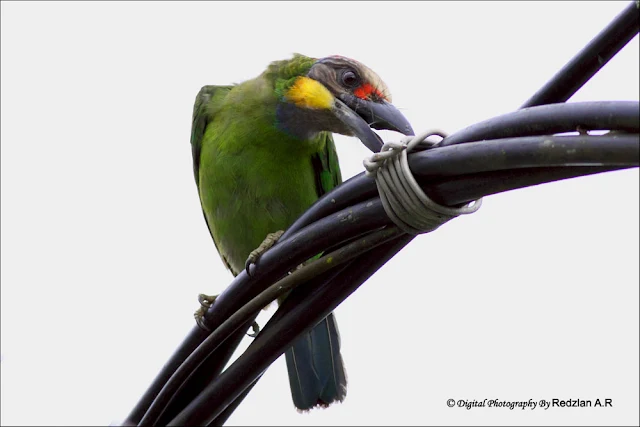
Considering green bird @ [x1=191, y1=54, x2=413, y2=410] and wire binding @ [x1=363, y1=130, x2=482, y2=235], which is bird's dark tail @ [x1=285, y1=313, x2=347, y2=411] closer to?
green bird @ [x1=191, y1=54, x2=413, y2=410]

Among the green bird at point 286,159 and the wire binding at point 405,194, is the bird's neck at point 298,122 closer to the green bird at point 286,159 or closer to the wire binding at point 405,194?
the green bird at point 286,159

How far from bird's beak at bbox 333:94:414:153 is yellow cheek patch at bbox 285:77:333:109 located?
0.20 feet

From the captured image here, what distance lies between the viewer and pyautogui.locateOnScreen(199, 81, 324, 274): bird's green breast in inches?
152

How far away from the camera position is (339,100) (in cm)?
358

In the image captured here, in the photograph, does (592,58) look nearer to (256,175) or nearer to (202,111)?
(256,175)

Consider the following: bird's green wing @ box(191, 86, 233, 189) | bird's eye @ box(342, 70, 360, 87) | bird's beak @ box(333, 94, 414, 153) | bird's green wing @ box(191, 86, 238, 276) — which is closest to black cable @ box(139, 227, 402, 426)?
bird's beak @ box(333, 94, 414, 153)

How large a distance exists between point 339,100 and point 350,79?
11 cm

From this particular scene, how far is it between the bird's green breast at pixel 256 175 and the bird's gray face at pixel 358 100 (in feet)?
1.03

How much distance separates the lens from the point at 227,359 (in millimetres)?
2312

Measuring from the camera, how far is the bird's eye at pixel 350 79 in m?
3.58

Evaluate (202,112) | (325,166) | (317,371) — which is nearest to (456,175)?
(317,371)

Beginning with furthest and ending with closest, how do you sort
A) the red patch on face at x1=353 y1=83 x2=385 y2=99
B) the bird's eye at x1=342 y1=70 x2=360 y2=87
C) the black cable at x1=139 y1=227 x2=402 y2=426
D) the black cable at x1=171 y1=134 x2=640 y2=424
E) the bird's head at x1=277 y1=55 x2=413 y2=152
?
the bird's eye at x1=342 y1=70 x2=360 y2=87 → the red patch on face at x1=353 y1=83 x2=385 y2=99 → the bird's head at x1=277 y1=55 x2=413 y2=152 → the black cable at x1=139 y1=227 x2=402 y2=426 → the black cable at x1=171 y1=134 x2=640 y2=424

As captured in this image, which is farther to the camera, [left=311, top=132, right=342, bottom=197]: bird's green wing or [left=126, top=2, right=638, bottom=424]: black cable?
[left=311, top=132, right=342, bottom=197]: bird's green wing

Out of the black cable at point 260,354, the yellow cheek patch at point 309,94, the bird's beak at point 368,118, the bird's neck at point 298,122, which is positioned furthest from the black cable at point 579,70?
the bird's neck at point 298,122
